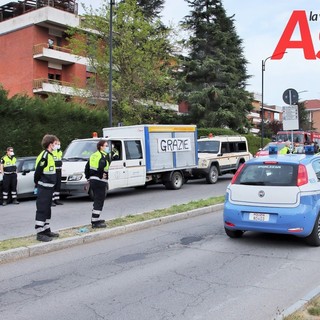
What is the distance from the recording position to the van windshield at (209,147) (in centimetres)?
1945

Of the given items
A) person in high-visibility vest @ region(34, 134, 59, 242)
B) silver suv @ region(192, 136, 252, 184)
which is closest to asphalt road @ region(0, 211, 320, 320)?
person in high-visibility vest @ region(34, 134, 59, 242)

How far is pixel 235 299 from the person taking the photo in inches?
191

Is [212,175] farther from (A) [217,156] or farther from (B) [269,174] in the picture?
(B) [269,174]

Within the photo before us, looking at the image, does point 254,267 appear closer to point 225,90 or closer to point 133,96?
point 133,96

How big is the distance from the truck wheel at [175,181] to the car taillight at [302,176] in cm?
961

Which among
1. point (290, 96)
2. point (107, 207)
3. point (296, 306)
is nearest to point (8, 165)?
point (107, 207)

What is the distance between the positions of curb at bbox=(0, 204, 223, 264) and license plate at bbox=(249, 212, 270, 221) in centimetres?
254

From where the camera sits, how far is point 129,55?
2862 centimetres

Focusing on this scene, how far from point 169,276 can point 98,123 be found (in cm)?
1958

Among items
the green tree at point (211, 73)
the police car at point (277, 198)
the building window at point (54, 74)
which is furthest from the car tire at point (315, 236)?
the building window at point (54, 74)

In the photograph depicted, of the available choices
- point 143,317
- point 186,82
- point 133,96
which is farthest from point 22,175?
point 186,82

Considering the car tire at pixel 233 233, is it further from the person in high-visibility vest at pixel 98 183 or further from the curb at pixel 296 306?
the curb at pixel 296 306

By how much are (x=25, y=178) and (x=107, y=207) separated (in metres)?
3.45

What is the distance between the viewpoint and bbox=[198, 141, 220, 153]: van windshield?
63.8 feet
